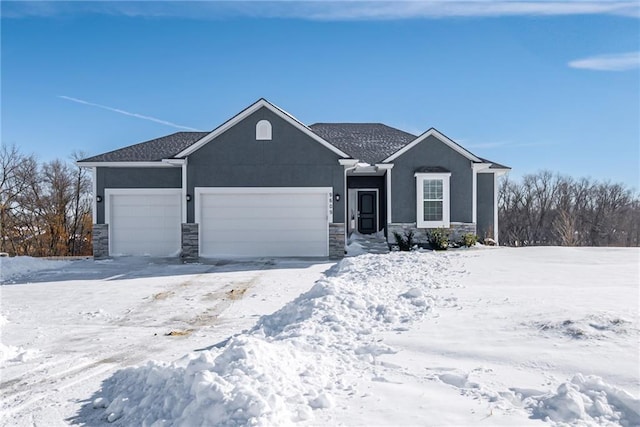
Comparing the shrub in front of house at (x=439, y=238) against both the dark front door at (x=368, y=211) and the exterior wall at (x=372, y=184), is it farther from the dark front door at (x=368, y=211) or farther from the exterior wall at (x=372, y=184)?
the dark front door at (x=368, y=211)

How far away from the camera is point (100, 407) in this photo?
3.86 m

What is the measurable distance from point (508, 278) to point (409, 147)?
30.1 ft

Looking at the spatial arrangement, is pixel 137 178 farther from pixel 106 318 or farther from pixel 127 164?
pixel 106 318

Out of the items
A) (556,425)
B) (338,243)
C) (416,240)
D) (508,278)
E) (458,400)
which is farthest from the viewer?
(416,240)

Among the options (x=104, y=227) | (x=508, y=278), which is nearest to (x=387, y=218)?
(x=508, y=278)

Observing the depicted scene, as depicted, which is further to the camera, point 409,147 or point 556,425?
point 409,147

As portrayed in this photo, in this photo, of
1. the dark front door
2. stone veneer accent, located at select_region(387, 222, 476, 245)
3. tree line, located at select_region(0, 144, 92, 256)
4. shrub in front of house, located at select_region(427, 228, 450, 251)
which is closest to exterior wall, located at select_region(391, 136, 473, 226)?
stone veneer accent, located at select_region(387, 222, 476, 245)

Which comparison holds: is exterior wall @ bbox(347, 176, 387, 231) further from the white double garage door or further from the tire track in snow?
the tire track in snow

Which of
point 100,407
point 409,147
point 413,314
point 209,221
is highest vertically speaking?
point 409,147

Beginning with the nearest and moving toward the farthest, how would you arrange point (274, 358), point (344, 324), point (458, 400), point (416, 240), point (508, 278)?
1. point (458, 400)
2. point (274, 358)
3. point (344, 324)
4. point (508, 278)
5. point (416, 240)

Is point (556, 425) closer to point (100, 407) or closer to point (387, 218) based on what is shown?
point (100, 407)

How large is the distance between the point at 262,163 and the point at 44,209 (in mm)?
21355

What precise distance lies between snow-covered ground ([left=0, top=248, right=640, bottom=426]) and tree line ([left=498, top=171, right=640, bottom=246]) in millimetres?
31335

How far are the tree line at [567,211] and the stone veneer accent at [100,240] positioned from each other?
31.1 m
